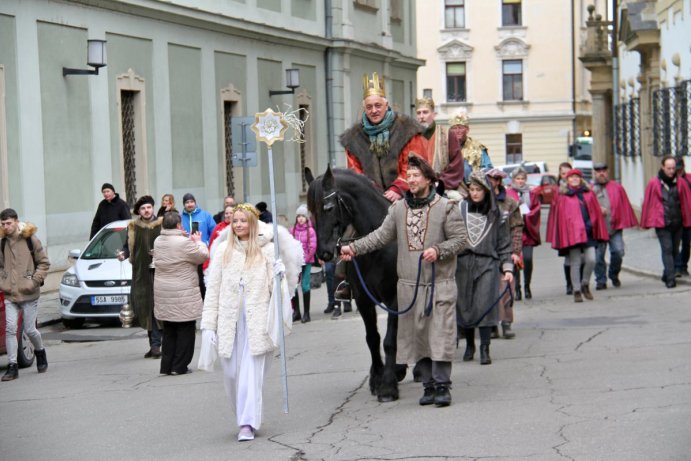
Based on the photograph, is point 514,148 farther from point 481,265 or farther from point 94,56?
point 481,265

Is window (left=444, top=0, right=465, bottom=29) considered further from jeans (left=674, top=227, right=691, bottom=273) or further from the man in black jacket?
jeans (left=674, top=227, right=691, bottom=273)

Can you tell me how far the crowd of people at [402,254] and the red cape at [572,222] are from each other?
0.02 metres

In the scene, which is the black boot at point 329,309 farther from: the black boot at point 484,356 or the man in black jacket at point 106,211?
the black boot at point 484,356

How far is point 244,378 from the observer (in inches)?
372

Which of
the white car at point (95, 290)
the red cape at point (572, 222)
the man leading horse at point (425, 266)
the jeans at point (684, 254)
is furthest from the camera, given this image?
the jeans at point (684, 254)

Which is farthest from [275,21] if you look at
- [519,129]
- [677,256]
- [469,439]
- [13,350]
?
[519,129]

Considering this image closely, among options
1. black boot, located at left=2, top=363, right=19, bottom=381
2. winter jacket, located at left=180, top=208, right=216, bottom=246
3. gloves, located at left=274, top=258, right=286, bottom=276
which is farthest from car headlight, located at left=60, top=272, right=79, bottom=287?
gloves, located at left=274, top=258, right=286, bottom=276

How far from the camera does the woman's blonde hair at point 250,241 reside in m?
9.68

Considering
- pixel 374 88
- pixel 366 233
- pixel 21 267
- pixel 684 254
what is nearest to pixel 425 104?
pixel 374 88

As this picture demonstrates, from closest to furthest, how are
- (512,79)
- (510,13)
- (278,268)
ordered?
(278,268) → (510,13) → (512,79)

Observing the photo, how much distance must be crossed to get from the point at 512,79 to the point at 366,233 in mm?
60161

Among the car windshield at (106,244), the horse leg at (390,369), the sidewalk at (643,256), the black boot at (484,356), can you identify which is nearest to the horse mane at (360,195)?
the horse leg at (390,369)

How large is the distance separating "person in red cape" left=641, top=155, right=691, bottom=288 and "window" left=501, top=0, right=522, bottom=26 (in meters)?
51.2

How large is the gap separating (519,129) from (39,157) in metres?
49.7
